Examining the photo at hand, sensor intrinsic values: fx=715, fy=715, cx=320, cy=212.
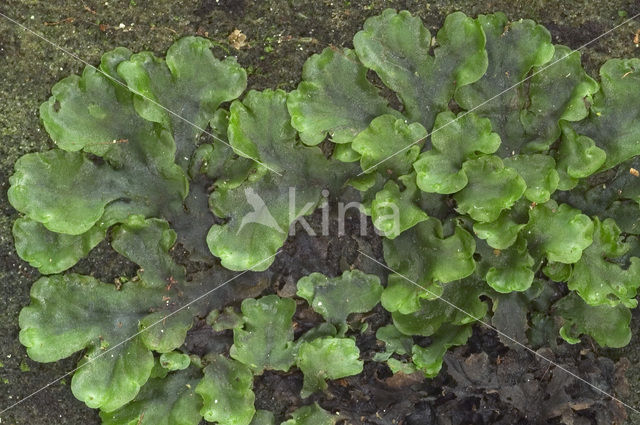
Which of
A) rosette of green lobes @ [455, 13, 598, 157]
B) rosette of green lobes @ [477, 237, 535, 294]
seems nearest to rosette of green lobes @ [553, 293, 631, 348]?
rosette of green lobes @ [477, 237, 535, 294]

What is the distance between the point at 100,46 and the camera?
6.88 ft

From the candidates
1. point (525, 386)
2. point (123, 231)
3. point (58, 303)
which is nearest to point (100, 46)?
point (123, 231)

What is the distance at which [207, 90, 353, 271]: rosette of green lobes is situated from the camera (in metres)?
2.04

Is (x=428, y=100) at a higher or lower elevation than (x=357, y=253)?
higher

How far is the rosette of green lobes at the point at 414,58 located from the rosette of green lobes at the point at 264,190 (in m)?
0.29

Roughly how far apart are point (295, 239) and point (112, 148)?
597 mm

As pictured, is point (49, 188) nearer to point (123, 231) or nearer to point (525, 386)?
point (123, 231)

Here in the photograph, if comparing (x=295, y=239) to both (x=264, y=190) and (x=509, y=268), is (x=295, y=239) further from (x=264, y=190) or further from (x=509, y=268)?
(x=509, y=268)

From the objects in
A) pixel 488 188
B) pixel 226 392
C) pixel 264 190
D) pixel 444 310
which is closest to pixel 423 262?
pixel 444 310

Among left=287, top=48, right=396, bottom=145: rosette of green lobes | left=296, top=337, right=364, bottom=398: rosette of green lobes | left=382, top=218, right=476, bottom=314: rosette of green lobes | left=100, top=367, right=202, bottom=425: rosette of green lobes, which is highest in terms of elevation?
left=287, top=48, right=396, bottom=145: rosette of green lobes

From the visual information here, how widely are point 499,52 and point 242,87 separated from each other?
75 centimetres

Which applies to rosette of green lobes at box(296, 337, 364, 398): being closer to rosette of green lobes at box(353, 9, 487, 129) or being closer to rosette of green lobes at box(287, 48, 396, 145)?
rosette of green lobes at box(287, 48, 396, 145)

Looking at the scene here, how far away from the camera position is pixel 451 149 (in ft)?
6.62

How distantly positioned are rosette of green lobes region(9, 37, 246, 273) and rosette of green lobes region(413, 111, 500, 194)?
22.9 inches
